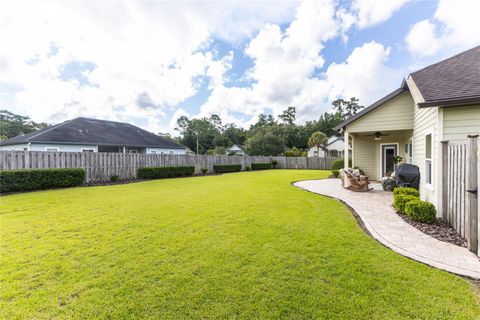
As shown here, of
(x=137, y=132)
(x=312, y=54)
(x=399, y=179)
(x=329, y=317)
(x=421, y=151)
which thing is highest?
(x=312, y=54)

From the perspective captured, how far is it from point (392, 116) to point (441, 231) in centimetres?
641

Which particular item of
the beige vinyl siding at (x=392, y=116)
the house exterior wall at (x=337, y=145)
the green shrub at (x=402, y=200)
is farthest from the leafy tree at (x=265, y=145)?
the green shrub at (x=402, y=200)

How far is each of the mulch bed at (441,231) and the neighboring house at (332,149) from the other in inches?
1446

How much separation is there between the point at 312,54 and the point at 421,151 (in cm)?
937

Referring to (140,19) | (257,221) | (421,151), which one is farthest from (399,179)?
(140,19)

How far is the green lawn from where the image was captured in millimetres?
2225

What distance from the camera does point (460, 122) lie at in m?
5.09

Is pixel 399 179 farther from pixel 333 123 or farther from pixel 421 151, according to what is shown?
pixel 333 123

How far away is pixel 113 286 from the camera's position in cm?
258

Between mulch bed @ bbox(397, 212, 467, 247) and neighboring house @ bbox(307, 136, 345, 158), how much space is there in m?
36.7

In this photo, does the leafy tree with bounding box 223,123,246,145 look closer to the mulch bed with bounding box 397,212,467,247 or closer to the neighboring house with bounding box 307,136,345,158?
the neighboring house with bounding box 307,136,345,158

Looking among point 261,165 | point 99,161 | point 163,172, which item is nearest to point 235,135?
point 261,165

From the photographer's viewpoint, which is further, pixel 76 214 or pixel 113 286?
pixel 76 214

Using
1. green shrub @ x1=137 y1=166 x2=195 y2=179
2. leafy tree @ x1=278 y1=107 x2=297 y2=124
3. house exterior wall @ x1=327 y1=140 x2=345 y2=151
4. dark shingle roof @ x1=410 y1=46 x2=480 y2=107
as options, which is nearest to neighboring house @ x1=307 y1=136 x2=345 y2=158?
house exterior wall @ x1=327 y1=140 x2=345 y2=151
